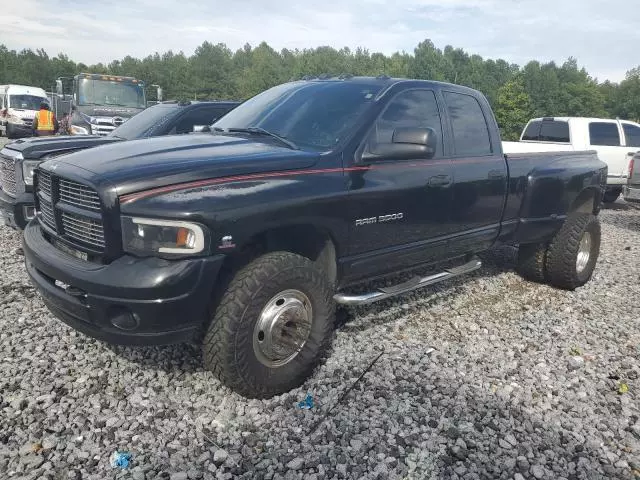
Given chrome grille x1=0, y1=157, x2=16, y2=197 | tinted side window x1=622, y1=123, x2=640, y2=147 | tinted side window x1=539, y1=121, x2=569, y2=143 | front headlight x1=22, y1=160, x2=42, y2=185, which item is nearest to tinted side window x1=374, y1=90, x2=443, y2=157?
front headlight x1=22, y1=160, x2=42, y2=185

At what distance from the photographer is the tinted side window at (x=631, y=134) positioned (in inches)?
484

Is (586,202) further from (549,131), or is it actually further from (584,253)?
(549,131)

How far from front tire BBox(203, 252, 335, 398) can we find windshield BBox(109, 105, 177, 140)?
4407mm

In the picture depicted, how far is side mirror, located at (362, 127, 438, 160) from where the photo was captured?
3.46 meters

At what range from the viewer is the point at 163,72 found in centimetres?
10094

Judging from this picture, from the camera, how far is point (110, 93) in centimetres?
1406

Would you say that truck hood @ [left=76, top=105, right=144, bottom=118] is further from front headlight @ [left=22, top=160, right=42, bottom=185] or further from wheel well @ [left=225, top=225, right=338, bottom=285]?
wheel well @ [left=225, top=225, right=338, bottom=285]

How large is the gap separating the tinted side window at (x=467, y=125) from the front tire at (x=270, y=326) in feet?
6.36

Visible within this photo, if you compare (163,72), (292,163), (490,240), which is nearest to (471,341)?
(490,240)

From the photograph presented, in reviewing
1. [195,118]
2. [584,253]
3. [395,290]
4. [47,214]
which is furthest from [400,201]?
[195,118]

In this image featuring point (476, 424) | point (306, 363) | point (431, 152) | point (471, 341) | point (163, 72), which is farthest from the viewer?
point (163, 72)

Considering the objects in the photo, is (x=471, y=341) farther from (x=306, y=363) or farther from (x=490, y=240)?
(x=306, y=363)

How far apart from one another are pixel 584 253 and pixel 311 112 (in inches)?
148

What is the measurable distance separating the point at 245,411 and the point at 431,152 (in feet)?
6.76
